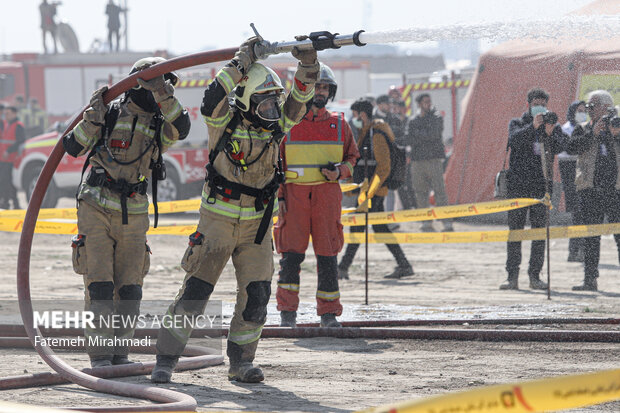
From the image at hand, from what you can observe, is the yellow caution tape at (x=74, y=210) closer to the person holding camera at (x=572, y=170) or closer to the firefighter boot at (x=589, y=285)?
the person holding camera at (x=572, y=170)

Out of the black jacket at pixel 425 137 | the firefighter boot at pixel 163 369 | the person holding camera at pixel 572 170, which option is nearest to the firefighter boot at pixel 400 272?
the person holding camera at pixel 572 170

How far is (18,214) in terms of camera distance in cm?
1134

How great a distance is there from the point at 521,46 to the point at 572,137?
250 centimetres

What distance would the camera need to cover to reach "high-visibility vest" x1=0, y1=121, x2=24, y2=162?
19406 millimetres

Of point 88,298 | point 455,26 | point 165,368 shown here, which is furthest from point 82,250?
point 455,26

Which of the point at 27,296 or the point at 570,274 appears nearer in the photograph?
the point at 27,296

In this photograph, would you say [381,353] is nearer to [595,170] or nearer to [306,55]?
[306,55]

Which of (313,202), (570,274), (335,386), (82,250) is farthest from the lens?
(570,274)

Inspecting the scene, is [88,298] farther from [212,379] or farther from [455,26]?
[455,26]

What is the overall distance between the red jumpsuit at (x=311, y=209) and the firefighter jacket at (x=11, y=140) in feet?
42.6

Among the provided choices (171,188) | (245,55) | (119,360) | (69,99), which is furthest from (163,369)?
(69,99)

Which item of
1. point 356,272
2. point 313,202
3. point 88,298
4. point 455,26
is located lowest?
point 356,272

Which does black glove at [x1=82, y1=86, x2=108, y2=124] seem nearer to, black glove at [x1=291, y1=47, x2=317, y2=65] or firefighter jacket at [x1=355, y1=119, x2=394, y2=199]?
black glove at [x1=291, y1=47, x2=317, y2=65]

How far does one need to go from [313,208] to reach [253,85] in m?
1.97
